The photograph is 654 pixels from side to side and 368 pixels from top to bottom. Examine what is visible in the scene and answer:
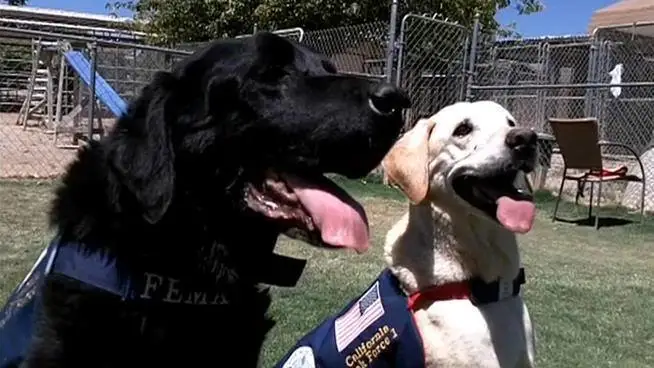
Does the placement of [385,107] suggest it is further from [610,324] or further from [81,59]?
[81,59]

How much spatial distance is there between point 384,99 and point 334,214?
0.32 metres

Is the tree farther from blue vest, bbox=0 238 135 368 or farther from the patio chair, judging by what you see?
blue vest, bbox=0 238 135 368

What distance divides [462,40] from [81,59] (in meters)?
5.41

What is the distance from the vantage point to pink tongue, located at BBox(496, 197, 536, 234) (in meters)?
3.13

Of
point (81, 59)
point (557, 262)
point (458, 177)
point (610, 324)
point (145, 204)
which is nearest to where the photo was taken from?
point (145, 204)

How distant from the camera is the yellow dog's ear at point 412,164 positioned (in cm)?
330

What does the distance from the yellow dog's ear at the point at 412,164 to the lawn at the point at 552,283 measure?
1.37 metres

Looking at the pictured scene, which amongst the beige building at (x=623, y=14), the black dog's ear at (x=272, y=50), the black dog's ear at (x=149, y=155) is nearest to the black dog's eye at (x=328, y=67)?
the black dog's ear at (x=272, y=50)

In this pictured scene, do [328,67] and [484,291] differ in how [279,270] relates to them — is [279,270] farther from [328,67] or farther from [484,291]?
[484,291]

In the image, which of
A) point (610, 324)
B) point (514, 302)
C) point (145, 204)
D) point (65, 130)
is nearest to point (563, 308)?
point (610, 324)

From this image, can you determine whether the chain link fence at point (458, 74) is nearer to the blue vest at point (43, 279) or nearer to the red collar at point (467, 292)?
the red collar at point (467, 292)

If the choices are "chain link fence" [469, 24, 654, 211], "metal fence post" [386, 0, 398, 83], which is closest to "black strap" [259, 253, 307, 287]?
"metal fence post" [386, 0, 398, 83]

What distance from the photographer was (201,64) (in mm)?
2322

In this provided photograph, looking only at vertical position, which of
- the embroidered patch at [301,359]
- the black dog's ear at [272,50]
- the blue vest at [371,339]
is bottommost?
the embroidered patch at [301,359]
